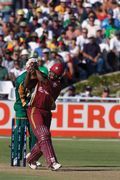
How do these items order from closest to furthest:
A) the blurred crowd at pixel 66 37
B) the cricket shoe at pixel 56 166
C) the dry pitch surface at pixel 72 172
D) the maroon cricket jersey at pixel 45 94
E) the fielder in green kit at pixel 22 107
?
the dry pitch surface at pixel 72 172, the cricket shoe at pixel 56 166, the maroon cricket jersey at pixel 45 94, the fielder in green kit at pixel 22 107, the blurred crowd at pixel 66 37

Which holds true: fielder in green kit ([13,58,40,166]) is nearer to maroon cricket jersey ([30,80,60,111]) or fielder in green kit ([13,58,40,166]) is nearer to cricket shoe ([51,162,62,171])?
maroon cricket jersey ([30,80,60,111])

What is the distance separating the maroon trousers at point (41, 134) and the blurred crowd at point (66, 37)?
380 inches

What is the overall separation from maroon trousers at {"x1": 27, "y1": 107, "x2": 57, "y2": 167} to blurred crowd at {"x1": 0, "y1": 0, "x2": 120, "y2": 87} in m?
9.66

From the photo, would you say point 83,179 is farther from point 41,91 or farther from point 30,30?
point 30,30

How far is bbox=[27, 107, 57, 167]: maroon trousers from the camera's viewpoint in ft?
45.2

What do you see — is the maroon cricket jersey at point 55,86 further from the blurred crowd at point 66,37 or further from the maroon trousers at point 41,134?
the blurred crowd at point 66,37

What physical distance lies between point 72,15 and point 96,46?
2.21 m

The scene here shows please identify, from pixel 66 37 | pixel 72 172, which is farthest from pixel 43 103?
pixel 66 37

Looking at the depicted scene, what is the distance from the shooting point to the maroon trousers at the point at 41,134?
1377cm

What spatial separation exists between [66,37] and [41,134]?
13.2 m

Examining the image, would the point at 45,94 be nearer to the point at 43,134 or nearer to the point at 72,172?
the point at 43,134

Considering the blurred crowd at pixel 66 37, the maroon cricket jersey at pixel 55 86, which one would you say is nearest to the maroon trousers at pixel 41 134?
the maroon cricket jersey at pixel 55 86

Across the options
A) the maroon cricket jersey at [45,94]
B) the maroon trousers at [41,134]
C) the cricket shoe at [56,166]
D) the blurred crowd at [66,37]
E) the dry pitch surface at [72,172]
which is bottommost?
the dry pitch surface at [72,172]

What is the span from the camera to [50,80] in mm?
14086
